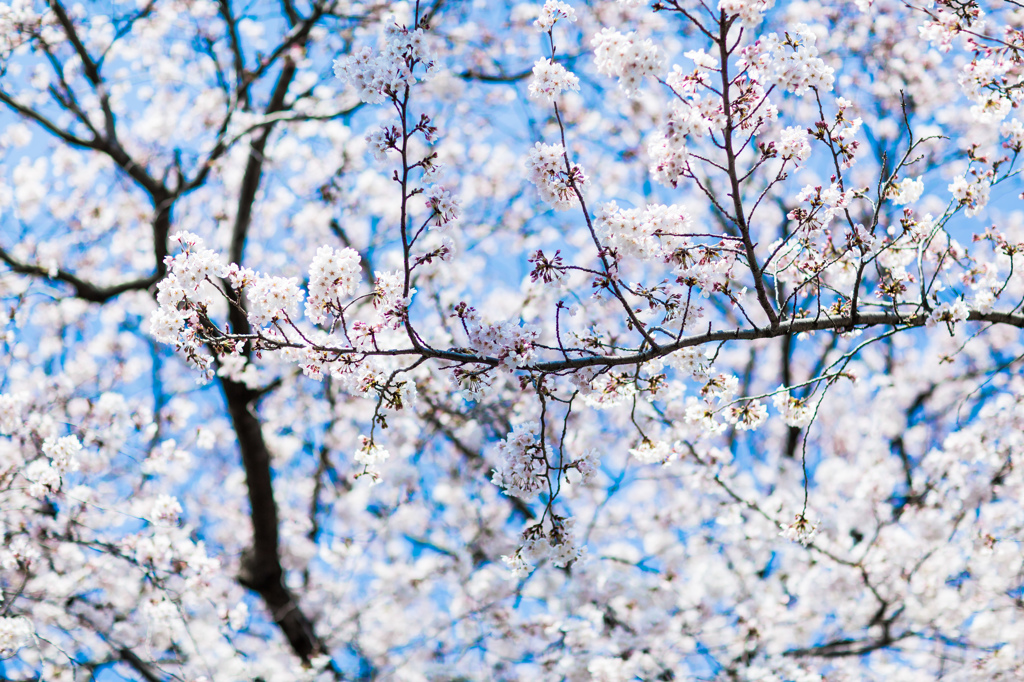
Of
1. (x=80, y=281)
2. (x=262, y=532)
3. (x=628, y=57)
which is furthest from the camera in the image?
(x=262, y=532)

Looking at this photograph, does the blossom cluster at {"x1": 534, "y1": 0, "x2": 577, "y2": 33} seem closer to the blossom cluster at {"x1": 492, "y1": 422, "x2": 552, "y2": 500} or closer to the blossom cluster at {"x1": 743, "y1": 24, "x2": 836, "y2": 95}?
the blossom cluster at {"x1": 743, "y1": 24, "x2": 836, "y2": 95}

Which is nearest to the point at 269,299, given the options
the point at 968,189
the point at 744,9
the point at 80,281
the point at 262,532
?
the point at 744,9

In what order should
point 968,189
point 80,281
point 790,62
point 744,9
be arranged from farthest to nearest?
point 80,281 → point 968,189 → point 790,62 → point 744,9

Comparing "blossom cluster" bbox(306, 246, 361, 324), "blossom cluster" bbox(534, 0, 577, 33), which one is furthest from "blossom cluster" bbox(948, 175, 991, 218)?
"blossom cluster" bbox(306, 246, 361, 324)

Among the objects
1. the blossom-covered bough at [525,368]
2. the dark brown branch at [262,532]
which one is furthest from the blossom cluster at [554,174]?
the dark brown branch at [262,532]

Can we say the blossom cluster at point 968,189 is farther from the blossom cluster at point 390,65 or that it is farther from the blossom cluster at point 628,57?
the blossom cluster at point 390,65

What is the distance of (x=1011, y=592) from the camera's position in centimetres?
694

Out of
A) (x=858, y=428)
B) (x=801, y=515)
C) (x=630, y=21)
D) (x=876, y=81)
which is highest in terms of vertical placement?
(x=630, y=21)

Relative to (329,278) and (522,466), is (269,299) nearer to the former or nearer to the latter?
(329,278)

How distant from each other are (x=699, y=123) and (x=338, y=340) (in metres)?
1.72

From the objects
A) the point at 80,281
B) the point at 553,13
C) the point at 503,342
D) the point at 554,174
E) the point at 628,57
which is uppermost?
the point at 80,281

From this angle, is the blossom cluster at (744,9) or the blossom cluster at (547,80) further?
the blossom cluster at (547,80)

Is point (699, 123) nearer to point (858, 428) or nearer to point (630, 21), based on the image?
point (630, 21)

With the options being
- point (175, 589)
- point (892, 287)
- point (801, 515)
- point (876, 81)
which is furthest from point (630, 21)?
point (175, 589)
